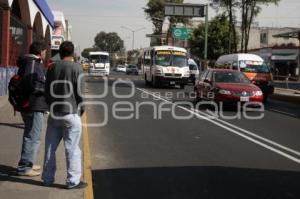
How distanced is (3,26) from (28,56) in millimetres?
15994

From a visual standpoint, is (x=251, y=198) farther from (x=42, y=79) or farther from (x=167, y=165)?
(x=42, y=79)

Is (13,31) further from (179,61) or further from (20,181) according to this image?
(20,181)

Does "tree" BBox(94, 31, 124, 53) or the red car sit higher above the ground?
"tree" BBox(94, 31, 124, 53)

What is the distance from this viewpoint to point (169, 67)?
114 feet

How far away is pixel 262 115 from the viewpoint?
60.2 ft

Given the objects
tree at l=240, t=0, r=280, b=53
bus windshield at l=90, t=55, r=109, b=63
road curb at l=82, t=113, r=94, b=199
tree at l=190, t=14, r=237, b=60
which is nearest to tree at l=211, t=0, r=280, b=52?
tree at l=240, t=0, r=280, b=53

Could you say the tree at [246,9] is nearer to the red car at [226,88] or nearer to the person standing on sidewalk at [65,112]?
the red car at [226,88]

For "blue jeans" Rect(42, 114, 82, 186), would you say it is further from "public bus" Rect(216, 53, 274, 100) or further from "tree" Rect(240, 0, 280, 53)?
"tree" Rect(240, 0, 280, 53)

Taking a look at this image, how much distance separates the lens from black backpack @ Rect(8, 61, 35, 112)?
7.65 meters

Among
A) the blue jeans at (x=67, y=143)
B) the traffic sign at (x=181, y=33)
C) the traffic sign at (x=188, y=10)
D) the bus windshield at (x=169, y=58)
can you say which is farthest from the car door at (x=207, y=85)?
the traffic sign at (x=181, y=33)

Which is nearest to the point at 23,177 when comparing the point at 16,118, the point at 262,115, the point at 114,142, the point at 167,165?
the point at 167,165

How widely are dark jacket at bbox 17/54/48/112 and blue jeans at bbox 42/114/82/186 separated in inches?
23.9

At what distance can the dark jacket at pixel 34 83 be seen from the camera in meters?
7.66

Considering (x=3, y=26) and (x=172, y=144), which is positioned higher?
(x=3, y=26)
